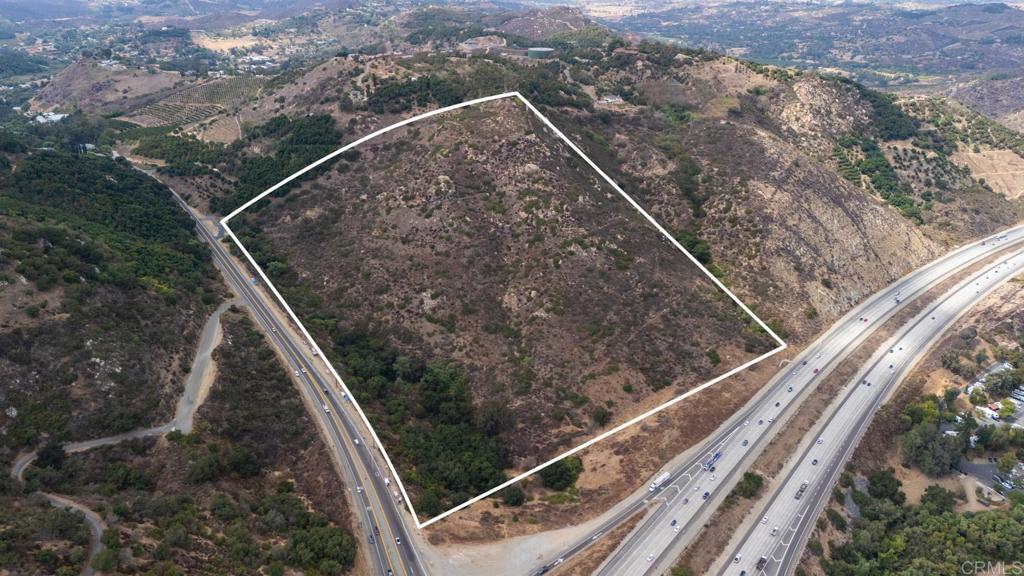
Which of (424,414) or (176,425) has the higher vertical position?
(176,425)

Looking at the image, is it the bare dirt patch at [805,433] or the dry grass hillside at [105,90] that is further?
the dry grass hillside at [105,90]

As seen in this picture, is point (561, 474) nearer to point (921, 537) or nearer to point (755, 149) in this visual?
point (921, 537)

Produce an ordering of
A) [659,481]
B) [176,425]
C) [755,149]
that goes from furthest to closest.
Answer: [755,149] → [176,425] → [659,481]

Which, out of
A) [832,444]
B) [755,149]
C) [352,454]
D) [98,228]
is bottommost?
[832,444]

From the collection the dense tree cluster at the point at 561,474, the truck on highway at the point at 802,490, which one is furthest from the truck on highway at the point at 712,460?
the dense tree cluster at the point at 561,474

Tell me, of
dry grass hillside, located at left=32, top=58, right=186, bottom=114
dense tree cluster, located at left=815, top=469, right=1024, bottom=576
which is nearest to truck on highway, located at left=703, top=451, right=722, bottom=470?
dense tree cluster, located at left=815, top=469, right=1024, bottom=576

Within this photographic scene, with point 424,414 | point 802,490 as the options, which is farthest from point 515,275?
point 802,490

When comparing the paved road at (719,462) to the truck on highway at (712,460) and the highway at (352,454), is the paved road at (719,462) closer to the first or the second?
the truck on highway at (712,460)
